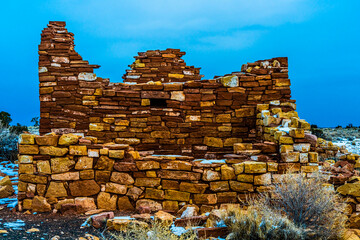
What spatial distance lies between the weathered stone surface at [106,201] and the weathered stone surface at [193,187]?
1413 millimetres

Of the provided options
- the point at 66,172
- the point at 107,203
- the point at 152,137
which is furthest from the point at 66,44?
the point at 107,203

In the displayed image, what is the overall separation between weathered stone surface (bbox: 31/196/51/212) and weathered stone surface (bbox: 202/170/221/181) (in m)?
3.17

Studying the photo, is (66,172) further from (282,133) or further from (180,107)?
(282,133)

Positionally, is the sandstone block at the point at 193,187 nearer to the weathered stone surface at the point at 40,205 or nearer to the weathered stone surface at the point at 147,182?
the weathered stone surface at the point at 147,182

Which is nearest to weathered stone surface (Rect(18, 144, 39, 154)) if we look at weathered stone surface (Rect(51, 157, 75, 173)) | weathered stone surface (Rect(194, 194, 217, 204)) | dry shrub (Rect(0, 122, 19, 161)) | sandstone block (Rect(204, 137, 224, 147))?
weathered stone surface (Rect(51, 157, 75, 173))

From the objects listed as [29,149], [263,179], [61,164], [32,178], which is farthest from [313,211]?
[29,149]

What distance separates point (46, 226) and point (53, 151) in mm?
1542

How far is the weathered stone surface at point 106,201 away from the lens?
6734 mm

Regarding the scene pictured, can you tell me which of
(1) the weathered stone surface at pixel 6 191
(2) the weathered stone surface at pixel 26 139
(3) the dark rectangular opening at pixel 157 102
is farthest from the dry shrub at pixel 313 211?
(1) the weathered stone surface at pixel 6 191

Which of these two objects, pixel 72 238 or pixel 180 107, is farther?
pixel 180 107

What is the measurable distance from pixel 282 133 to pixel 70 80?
20.6 feet

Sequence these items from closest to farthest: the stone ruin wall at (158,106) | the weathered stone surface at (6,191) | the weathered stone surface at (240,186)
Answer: the weathered stone surface at (240,186) → the weathered stone surface at (6,191) → the stone ruin wall at (158,106)

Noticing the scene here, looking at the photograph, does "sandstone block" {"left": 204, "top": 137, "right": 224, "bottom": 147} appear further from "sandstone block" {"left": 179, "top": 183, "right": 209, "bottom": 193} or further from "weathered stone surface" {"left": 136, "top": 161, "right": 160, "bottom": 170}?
"weathered stone surface" {"left": 136, "top": 161, "right": 160, "bottom": 170}

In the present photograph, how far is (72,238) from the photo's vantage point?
16.8 feet
